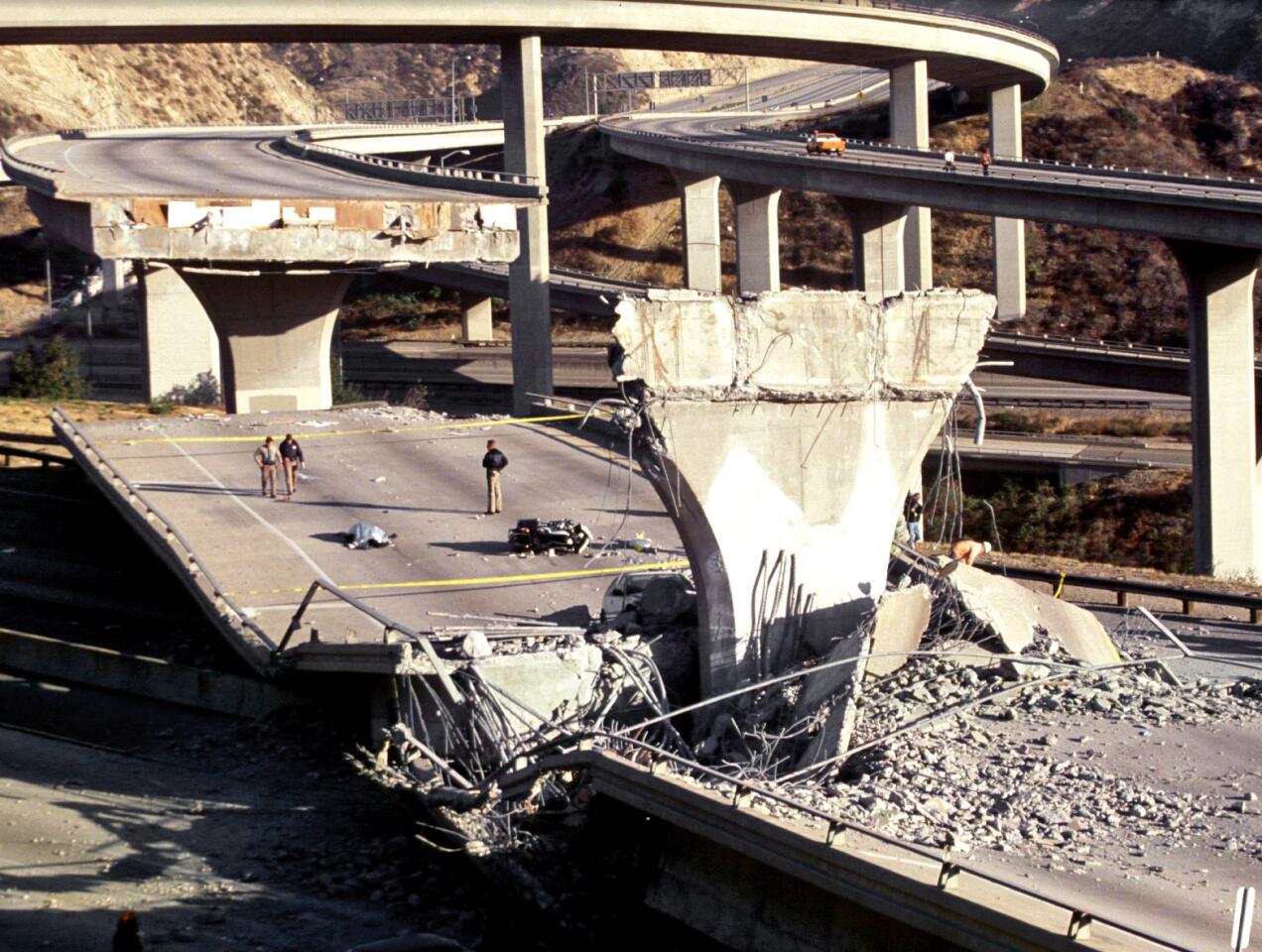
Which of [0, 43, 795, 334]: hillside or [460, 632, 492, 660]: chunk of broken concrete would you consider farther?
[0, 43, 795, 334]: hillside

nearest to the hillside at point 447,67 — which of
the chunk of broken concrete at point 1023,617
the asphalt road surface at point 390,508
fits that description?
the asphalt road surface at point 390,508

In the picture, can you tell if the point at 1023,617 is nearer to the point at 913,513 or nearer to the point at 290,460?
the point at 913,513

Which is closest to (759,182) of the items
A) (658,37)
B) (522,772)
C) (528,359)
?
(658,37)

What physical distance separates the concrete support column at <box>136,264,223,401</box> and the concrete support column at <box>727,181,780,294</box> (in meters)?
26.8

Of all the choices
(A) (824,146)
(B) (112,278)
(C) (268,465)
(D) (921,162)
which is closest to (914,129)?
(A) (824,146)

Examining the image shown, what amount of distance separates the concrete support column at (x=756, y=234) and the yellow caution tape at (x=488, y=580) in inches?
2053

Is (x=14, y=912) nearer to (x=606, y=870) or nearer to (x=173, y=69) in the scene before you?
(x=606, y=870)

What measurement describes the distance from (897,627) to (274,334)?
34784 millimetres

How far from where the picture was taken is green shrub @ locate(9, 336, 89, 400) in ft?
200

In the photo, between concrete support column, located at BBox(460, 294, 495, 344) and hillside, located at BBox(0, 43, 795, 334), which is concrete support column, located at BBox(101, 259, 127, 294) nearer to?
hillside, located at BBox(0, 43, 795, 334)

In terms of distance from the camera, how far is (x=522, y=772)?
17.2 metres

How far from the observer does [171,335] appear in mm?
59938

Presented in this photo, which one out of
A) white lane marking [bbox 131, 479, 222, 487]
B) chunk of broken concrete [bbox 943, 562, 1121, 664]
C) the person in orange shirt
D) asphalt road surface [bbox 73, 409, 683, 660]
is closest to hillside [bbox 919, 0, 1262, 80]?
asphalt road surface [bbox 73, 409, 683, 660]

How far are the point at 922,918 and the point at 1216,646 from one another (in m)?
12.2
